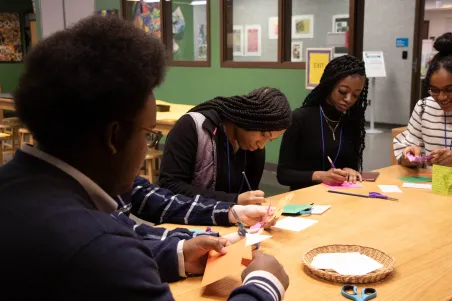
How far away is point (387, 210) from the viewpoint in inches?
81.2

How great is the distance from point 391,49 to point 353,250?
25.1ft

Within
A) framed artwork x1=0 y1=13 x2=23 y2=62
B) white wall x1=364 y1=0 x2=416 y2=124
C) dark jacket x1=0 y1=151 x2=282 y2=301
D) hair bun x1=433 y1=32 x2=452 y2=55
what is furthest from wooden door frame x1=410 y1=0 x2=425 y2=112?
framed artwork x1=0 y1=13 x2=23 y2=62

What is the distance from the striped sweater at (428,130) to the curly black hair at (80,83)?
2361mm

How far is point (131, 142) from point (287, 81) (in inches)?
194

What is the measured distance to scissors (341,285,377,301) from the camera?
1257 millimetres

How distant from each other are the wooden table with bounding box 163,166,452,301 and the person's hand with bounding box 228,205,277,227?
53 mm

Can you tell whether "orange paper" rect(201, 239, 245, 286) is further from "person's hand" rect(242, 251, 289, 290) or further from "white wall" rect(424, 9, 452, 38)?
"white wall" rect(424, 9, 452, 38)

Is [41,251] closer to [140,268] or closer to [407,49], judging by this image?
[140,268]

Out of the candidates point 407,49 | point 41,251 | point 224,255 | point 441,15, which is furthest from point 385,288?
point 441,15

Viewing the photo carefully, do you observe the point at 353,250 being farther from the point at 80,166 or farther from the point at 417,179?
the point at 417,179

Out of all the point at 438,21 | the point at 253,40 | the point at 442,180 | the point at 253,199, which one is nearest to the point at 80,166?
the point at 253,199

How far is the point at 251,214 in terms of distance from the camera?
1801 millimetres

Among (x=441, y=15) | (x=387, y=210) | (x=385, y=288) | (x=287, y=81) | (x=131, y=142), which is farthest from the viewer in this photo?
(x=441, y=15)

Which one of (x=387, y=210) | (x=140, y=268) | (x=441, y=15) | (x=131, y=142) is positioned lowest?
(x=387, y=210)
